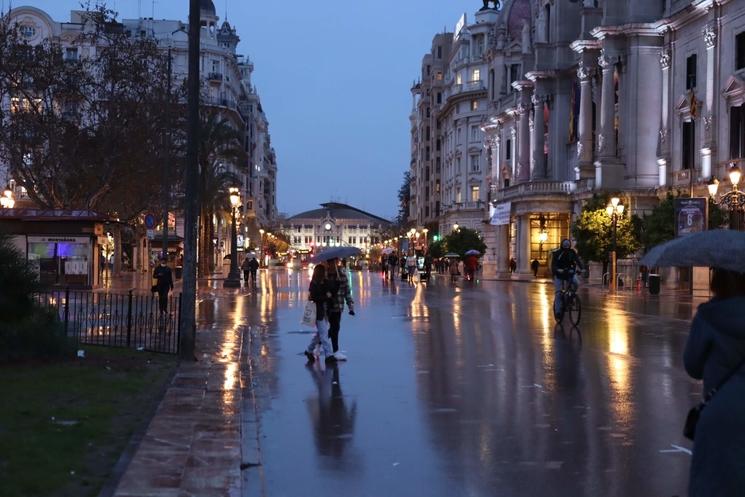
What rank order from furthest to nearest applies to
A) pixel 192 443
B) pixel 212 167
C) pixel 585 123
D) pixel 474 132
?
pixel 474 132 → pixel 585 123 → pixel 212 167 → pixel 192 443

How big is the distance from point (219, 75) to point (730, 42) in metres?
62.2

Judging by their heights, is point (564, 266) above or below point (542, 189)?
below

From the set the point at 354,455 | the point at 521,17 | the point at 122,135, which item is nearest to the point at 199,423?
the point at 354,455

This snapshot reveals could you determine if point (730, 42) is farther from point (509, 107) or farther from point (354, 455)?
point (354, 455)

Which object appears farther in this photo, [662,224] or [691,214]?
[662,224]

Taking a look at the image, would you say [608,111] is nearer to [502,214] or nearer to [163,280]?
[502,214]

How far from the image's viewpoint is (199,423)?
9.84m

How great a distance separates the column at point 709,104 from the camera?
4944 cm

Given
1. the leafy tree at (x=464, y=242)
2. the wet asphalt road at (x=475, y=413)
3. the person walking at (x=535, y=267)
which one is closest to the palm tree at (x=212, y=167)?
the person walking at (x=535, y=267)

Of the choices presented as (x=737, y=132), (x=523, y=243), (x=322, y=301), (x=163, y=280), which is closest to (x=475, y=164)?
(x=523, y=243)

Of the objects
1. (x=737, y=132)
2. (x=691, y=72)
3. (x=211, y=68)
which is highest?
(x=211, y=68)

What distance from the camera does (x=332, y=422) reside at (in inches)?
410

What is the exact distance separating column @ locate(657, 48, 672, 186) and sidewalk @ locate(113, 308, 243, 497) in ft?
151

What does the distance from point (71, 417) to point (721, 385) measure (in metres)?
6.89
